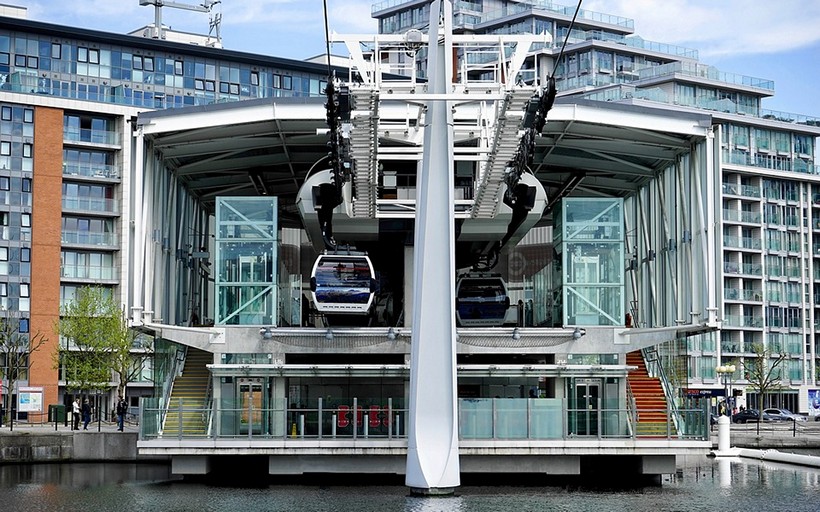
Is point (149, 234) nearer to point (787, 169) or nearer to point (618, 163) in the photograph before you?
Answer: point (618, 163)

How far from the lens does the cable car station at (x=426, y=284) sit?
3891 centimetres

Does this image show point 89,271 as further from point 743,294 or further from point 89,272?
point 743,294

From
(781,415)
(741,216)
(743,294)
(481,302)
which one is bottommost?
(781,415)

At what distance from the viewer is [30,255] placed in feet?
292

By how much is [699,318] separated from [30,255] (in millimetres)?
53231

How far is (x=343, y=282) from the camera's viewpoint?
4894cm

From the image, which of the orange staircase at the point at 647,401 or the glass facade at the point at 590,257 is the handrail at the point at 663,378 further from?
the glass facade at the point at 590,257

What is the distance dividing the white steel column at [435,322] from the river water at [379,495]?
964 mm

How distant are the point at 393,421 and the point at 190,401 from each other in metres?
8.13

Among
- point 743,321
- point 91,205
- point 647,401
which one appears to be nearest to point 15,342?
point 91,205

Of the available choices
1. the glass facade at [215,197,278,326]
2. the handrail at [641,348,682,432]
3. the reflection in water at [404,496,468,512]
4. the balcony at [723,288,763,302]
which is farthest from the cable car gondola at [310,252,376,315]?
the balcony at [723,288,763,302]

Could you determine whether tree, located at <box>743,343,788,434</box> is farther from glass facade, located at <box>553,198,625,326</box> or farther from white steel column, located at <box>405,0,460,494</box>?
white steel column, located at <box>405,0,460,494</box>

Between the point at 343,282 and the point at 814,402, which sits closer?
the point at 343,282

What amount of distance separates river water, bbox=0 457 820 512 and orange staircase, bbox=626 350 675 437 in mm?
1842
